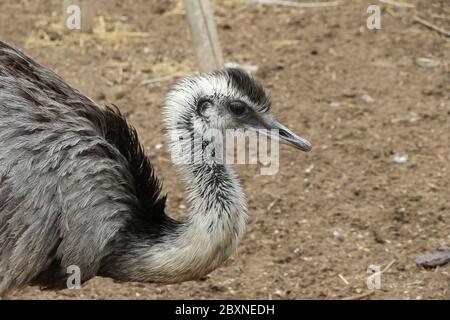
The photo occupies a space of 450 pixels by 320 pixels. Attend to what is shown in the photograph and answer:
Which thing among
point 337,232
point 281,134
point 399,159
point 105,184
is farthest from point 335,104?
point 105,184

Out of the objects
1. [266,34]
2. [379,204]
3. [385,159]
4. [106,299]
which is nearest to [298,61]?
[266,34]

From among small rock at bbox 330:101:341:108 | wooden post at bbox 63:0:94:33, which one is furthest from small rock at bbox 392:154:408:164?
wooden post at bbox 63:0:94:33

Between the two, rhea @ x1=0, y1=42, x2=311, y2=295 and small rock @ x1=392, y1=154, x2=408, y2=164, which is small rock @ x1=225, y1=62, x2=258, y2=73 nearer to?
small rock @ x1=392, y1=154, x2=408, y2=164

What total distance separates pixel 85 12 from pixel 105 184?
424 centimetres

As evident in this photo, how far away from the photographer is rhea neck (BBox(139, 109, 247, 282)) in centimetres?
396

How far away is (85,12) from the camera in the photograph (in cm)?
792

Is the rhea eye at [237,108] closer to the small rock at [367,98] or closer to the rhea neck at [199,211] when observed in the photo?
the rhea neck at [199,211]

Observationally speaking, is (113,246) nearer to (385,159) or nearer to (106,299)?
(106,299)

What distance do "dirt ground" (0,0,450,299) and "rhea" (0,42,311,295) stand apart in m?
1.09

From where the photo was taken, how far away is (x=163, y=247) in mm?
3980

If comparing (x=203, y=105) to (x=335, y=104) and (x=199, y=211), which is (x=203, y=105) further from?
(x=335, y=104)

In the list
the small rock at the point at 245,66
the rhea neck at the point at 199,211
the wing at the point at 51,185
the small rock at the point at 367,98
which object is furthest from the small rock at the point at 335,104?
the wing at the point at 51,185

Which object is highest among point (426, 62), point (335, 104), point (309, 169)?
point (426, 62)

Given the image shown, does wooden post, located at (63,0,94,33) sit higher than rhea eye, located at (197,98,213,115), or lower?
higher
